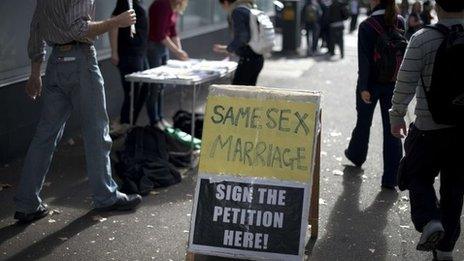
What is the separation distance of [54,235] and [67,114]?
35.9 inches

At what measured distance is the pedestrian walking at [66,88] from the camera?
5.62m

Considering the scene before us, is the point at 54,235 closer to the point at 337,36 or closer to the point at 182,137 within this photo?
the point at 182,137

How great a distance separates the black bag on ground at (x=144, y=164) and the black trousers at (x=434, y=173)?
8.48 feet

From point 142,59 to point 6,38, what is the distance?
1593mm

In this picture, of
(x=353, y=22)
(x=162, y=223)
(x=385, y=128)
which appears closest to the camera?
(x=162, y=223)

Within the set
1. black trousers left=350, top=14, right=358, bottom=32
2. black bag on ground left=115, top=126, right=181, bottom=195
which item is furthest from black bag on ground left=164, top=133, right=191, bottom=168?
black trousers left=350, top=14, right=358, bottom=32

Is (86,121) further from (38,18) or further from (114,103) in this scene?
(114,103)

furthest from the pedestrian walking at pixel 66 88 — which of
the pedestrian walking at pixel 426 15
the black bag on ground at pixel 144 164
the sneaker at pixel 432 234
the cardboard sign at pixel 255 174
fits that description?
the pedestrian walking at pixel 426 15

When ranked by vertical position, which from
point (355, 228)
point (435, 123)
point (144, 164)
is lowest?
point (355, 228)

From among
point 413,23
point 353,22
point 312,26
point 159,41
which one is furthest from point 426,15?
point 353,22

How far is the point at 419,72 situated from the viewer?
4.77 m

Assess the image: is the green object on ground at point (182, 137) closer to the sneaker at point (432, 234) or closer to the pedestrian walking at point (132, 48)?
the pedestrian walking at point (132, 48)

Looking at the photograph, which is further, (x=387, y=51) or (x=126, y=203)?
(x=387, y=51)

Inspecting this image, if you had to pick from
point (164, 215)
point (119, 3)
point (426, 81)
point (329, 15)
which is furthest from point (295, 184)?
point (329, 15)
